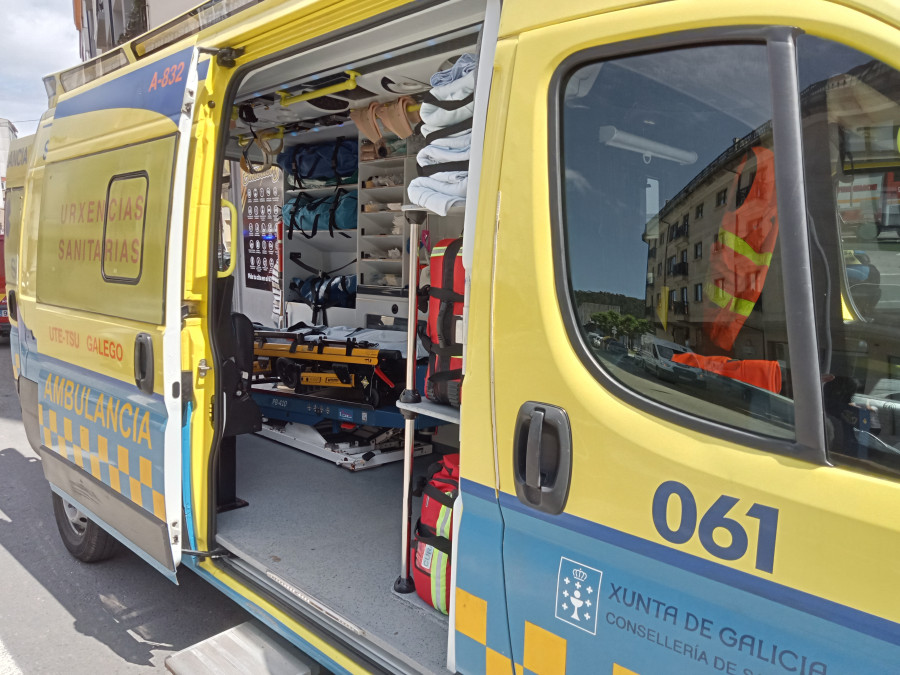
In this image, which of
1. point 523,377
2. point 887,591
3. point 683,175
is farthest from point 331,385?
point 887,591

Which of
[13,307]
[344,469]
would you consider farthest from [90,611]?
[13,307]

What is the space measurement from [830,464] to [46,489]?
17.5 ft

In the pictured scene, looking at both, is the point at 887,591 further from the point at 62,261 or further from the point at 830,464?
the point at 62,261

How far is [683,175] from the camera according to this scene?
134 centimetres

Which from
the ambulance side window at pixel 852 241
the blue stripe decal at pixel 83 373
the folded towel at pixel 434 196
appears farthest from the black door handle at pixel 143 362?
the ambulance side window at pixel 852 241

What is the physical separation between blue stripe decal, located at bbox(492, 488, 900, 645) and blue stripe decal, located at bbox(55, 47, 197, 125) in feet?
6.62

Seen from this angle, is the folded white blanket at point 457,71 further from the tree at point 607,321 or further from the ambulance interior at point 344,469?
the tree at point 607,321

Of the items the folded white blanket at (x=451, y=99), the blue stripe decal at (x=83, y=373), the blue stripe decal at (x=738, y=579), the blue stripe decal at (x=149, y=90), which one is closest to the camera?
the blue stripe decal at (x=738, y=579)

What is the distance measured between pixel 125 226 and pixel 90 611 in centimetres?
189

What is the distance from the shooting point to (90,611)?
10.8 ft

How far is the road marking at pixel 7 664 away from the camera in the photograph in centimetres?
281

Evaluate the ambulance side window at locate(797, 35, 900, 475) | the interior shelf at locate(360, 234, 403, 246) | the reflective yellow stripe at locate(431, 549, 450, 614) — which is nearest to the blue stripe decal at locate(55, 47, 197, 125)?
the reflective yellow stripe at locate(431, 549, 450, 614)

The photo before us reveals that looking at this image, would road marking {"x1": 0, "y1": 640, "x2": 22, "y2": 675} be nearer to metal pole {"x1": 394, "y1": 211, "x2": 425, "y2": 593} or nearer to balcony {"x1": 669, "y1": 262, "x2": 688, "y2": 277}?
Result: metal pole {"x1": 394, "y1": 211, "x2": 425, "y2": 593}

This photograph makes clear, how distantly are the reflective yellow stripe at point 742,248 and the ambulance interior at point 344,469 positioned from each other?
101 cm
